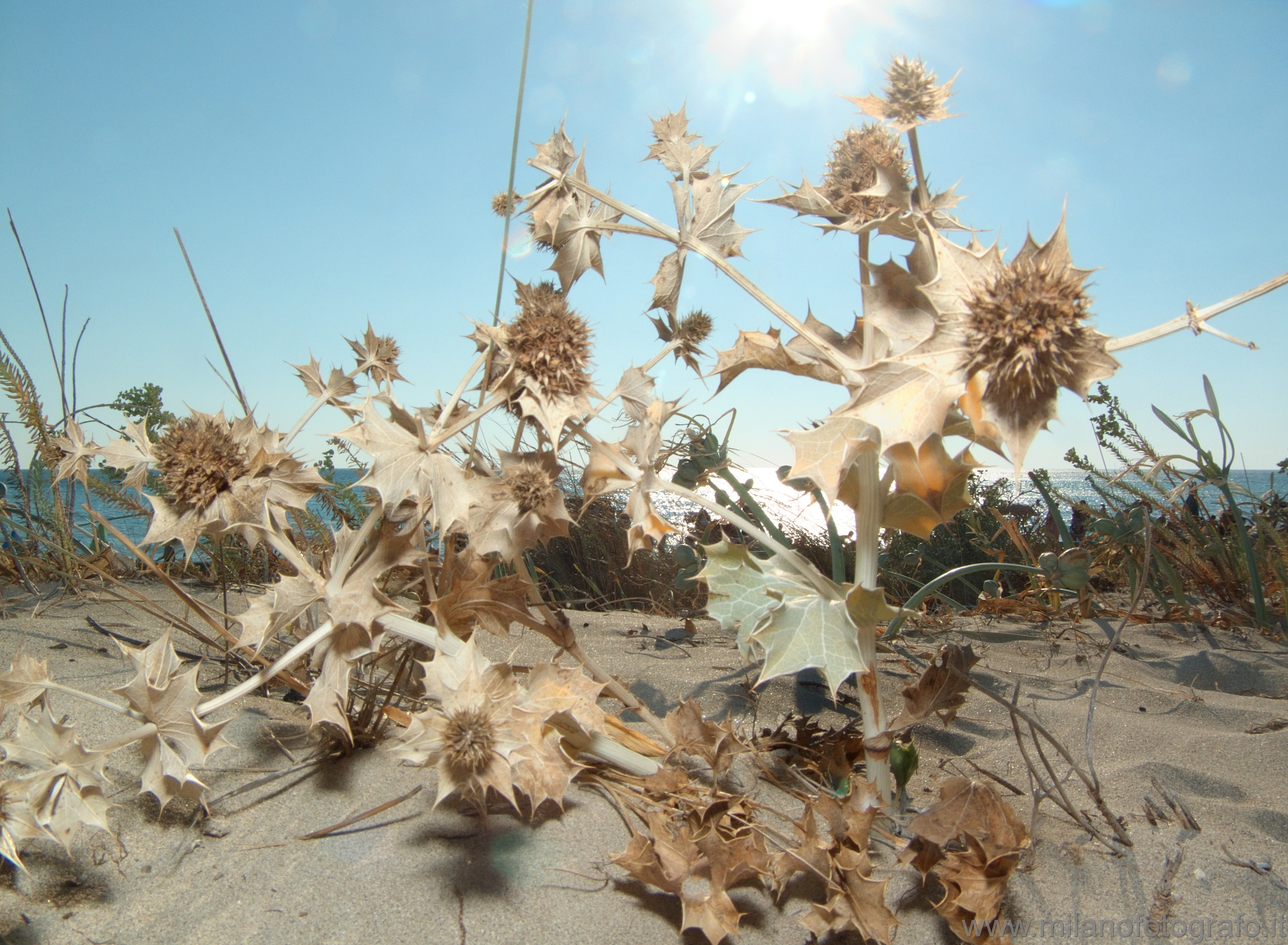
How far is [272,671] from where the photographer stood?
1105 millimetres

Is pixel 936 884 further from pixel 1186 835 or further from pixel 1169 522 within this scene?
pixel 1169 522

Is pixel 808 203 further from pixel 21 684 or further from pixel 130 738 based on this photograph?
pixel 21 684

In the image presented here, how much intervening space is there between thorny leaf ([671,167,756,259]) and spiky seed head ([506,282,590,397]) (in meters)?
0.42

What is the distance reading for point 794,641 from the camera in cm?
99

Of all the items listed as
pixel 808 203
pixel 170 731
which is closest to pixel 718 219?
pixel 808 203

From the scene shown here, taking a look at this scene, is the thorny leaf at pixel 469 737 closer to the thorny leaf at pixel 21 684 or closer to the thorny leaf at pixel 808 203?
the thorny leaf at pixel 21 684

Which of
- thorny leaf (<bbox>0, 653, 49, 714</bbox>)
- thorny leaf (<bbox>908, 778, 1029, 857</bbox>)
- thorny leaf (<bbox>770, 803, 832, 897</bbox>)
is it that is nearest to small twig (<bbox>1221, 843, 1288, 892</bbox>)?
thorny leaf (<bbox>908, 778, 1029, 857</bbox>)

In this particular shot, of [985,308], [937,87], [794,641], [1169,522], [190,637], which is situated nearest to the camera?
[985,308]

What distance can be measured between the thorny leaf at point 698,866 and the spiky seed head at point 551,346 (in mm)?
690

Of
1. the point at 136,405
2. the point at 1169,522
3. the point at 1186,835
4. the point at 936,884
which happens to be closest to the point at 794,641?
the point at 936,884

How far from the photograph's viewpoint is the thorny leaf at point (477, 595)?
1.23m

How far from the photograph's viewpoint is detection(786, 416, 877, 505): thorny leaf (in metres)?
0.94

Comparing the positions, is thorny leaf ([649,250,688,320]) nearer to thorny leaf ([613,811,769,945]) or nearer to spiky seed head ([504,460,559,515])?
spiky seed head ([504,460,559,515])

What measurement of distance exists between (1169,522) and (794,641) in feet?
11.1
